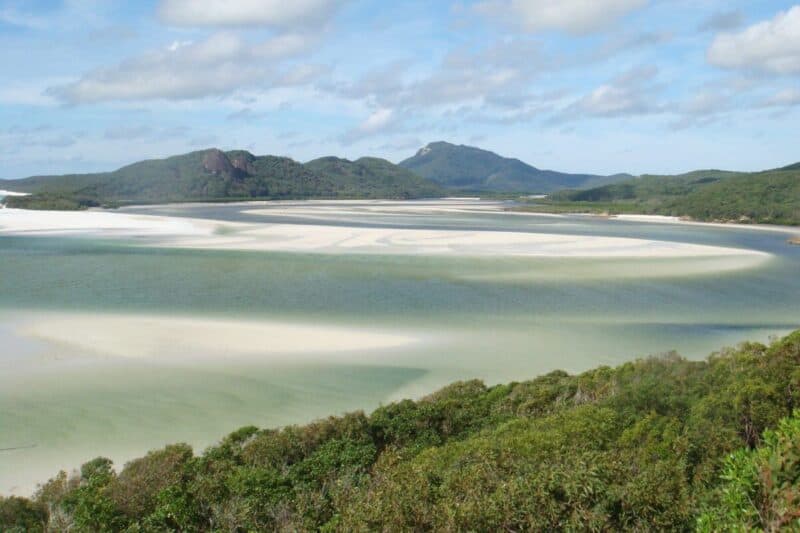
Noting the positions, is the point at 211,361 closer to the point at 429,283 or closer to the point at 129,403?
the point at 129,403

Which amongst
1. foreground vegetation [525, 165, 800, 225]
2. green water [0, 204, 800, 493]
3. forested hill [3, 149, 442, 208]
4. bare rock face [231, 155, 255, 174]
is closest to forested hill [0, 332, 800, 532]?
green water [0, 204, 800, 493]

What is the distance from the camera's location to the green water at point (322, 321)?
13.8m

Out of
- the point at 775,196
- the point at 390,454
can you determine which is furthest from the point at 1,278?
the point at 775,196

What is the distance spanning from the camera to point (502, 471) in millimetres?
7359

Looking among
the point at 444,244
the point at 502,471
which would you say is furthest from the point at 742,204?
the point at 502,471

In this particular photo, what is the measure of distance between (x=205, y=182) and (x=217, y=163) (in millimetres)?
8925

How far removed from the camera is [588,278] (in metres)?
A: 33.4

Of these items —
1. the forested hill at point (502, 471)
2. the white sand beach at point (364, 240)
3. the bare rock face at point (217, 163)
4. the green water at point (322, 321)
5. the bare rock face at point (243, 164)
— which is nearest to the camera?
the forested hill at point (502, 471)

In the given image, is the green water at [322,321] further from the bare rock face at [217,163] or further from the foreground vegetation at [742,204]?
the bare rock face at [217,163]

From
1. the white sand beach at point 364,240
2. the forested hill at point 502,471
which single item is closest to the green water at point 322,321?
the forested hill at point 502,471

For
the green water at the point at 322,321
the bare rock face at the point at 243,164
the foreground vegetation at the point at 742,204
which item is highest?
the bare rock face at the point at 243,164

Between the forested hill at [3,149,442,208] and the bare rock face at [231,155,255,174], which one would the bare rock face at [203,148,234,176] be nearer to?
the forested hill at [3,149,442,208]

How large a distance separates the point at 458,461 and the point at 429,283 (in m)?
23.2

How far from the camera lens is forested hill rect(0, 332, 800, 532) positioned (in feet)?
19.6
